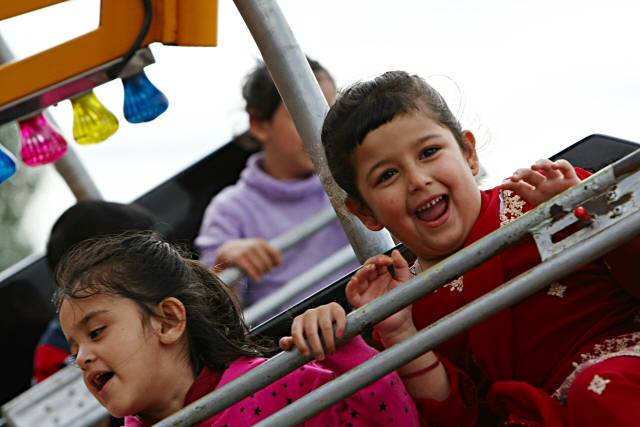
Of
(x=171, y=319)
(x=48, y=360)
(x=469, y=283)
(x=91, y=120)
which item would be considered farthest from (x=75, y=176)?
(x=469, y=283)

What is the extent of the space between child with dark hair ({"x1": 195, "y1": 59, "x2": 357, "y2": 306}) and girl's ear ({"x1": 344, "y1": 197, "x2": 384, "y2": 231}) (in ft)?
3.53

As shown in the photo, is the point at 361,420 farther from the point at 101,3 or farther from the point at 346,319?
the point at 101,3

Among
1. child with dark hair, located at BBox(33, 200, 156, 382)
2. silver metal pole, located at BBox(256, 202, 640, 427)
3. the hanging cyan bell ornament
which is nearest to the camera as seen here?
silver metal pole, located at BBox(256, 202, 640, 427)

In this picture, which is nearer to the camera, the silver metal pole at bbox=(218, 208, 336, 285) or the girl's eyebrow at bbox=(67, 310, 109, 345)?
the girl's eyebrow at bbox=(67, 310, 109, 345)

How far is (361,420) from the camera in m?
1.63

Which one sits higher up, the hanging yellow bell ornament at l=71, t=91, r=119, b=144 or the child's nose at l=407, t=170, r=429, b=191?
the hanging yellow bell ornament at l=71, t=91, r=119, b=144

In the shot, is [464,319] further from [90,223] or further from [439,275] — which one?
[90,223]

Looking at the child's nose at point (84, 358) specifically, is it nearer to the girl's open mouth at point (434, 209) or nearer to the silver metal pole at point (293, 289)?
the girl's open mouth at point (434, 209)

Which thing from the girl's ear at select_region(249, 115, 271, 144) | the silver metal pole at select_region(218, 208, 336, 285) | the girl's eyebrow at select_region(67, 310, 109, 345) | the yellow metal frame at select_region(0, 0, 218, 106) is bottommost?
the silver metal pole at select_region(218, 208, 336, 285)

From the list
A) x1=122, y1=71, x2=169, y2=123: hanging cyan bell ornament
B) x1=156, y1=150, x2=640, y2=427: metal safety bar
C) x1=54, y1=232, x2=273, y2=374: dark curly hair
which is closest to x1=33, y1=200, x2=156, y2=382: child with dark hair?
x1=122, y1=71, x2=169, y2=123: hanging cyan bell ornament

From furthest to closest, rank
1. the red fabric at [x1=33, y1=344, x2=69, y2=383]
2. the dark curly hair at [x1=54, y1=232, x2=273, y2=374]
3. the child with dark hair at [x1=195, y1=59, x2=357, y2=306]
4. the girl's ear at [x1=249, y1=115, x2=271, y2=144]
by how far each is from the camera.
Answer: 1. the girl's ear at [x1=249, y1=115, x2=271, y2=144]
2. the child with dark hair at [x1=195, y1=59, x2=357, y2=306]
3. the red fabric at [x1=33, y1=344, x2=69, y2=383]
4. the dark curly hair at [x1=54, y1=232, x2=273, y2=374]

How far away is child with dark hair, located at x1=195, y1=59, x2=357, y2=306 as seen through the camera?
117 inches

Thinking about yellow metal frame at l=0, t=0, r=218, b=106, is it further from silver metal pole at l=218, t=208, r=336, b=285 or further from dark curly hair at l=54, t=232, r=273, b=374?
silver metal pole at l=218, t=208, r=336, b=285

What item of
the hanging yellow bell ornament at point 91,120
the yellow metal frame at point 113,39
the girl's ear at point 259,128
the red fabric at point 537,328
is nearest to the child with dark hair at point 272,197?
the girl's ear at point 259,128
